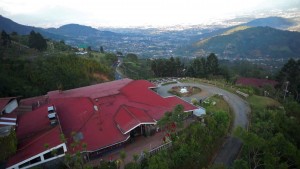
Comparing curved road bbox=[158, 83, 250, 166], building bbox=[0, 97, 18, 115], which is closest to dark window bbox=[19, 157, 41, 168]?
building bbox=[0, 97, 18, 115]

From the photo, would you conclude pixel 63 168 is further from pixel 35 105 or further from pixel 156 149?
pixel 35 105

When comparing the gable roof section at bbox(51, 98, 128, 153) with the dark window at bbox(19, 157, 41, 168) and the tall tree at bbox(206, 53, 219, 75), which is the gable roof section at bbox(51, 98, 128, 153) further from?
the tall tree at bbox(206, 53, 219, 75)

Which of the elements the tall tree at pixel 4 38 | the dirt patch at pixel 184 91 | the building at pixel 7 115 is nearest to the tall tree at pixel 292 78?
the dirt patch at pixel 184 91

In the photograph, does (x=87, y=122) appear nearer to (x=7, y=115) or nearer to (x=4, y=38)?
(x=7, y=115)

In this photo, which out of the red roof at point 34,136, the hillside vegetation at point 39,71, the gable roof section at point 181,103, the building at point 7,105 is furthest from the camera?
the hillside vegetation at point 39,71

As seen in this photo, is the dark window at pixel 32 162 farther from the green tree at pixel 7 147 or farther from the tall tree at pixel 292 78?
the tall tree at pixel 292 78

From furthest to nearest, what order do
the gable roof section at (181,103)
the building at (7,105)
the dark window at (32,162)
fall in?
the gable roof section at (181,103)
the building at (7,105)
the dark window at (32,162)
